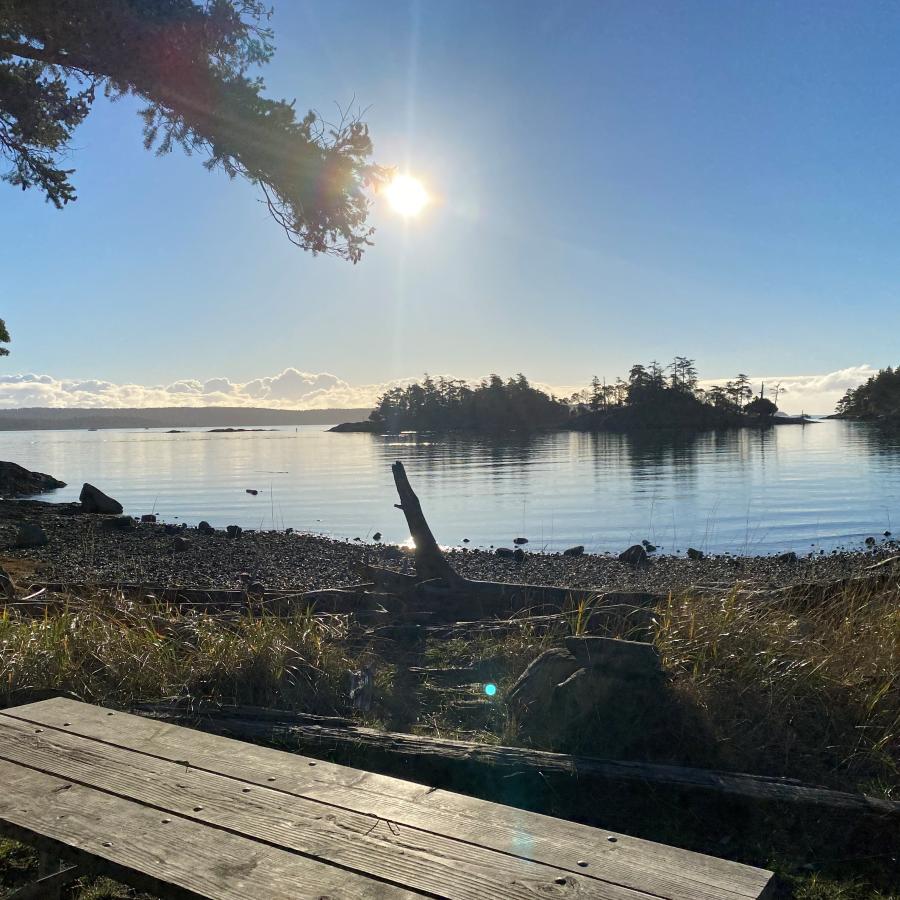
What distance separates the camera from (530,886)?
1793mm

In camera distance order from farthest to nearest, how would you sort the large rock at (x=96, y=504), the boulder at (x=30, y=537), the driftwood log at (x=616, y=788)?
the large rock at (x=96, y=504), the boulder at (x=30, y=537), the driftwood log at (x=616, y=788)

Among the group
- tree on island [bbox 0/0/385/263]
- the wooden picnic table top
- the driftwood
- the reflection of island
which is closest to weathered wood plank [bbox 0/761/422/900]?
the wooden picnic table top

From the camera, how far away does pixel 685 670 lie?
4.90m

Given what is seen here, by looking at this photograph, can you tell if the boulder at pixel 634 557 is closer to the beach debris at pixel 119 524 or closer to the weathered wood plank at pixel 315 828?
the beach debris at pixel 119 524

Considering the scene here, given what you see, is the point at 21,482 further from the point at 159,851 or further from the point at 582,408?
the point at 582,408

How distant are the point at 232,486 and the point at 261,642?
37.1 meters

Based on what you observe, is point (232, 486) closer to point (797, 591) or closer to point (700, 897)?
point (797, 591)

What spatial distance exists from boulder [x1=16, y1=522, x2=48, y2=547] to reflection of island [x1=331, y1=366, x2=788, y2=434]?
12108cm

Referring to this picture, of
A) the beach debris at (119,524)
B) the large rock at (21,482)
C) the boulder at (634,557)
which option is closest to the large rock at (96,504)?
the beach debris at (119,524)

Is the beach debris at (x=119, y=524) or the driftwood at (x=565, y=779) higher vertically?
the driftwood at (x=565, y=779)

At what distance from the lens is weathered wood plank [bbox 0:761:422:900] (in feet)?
5.94

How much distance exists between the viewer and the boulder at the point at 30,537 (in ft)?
59.8

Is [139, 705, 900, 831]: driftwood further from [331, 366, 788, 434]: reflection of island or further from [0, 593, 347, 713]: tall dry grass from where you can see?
[331, 366, 788, 434]: reflection of island

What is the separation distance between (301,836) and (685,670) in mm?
3454
